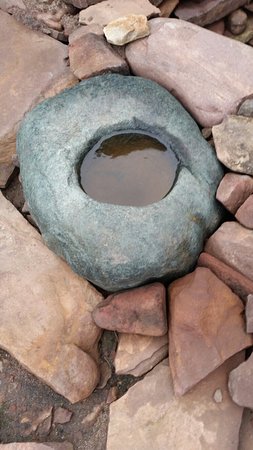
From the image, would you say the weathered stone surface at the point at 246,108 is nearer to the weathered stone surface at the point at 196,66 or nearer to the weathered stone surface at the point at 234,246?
the weathered stone surface at the point at 196,66

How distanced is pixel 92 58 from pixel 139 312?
3.96 feet

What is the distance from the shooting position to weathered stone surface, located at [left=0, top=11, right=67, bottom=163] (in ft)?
8.34

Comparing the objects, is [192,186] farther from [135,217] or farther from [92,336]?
[92,336]

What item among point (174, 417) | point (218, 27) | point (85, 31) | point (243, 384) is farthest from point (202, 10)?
point (174, 417)

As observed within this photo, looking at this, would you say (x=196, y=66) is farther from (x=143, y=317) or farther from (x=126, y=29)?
(x=143, y=317)

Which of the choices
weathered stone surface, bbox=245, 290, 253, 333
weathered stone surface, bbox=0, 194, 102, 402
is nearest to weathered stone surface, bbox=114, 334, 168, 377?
weathered stone surface, bbox=0, 194, 102, 402

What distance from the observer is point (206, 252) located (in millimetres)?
2141

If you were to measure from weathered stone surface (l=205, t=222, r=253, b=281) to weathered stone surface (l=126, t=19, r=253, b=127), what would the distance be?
1.85ft

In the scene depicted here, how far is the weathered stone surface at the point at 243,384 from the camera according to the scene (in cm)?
185

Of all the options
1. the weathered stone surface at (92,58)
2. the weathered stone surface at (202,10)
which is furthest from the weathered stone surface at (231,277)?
the weathered stone surface at (202,10)

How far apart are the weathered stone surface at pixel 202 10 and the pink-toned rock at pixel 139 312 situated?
1.52 m

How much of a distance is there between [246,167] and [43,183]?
84 centimetres

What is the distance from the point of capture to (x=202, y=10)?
2.75 meters

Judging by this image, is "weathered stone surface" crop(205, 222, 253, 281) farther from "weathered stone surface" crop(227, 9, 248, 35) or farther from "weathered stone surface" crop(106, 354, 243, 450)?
"weathered stone surface" crop(227, 9, 248, 35)
